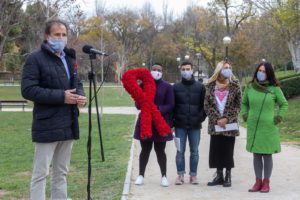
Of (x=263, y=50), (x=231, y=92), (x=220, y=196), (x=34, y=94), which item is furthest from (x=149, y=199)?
(x=263, y=50)

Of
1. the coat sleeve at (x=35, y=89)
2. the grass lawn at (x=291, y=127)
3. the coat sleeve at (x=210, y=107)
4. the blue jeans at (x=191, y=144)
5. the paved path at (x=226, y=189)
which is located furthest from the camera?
the grass lawn at (x=291, y=127)

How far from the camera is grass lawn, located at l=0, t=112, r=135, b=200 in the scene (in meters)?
7.66

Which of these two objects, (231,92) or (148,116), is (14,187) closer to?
(148,116)

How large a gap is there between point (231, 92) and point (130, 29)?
2956 inches

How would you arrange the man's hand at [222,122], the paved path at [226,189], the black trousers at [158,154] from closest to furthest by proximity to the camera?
the paved path at [226,189]
the man's hand at [222,122]
the black trousers at [158,154]

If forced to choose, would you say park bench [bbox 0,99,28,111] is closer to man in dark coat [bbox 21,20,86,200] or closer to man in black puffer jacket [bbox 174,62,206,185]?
man in black puffer jacket [bbox 174,62,206,185]

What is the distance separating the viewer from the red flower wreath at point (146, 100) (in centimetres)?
785

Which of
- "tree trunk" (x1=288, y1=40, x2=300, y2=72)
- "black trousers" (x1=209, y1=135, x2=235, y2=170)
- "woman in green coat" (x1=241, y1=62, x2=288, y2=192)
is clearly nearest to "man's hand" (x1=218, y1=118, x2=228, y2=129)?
"black trousers" (x1=209, y1=135, x2=235, y2=170)

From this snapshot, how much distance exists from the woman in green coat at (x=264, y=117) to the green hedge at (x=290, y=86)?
22.8m

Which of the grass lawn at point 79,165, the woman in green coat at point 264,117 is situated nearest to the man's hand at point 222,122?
the woman in green coat at point 264,117

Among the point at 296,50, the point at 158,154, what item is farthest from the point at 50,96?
the point at 296,50

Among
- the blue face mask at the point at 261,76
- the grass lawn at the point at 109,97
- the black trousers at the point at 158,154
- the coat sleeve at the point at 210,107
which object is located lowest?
the grass lawn at the point at 109,97

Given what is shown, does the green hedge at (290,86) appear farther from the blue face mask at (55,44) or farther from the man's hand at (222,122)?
the blue face mask at (55,44)

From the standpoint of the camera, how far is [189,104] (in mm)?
8102
